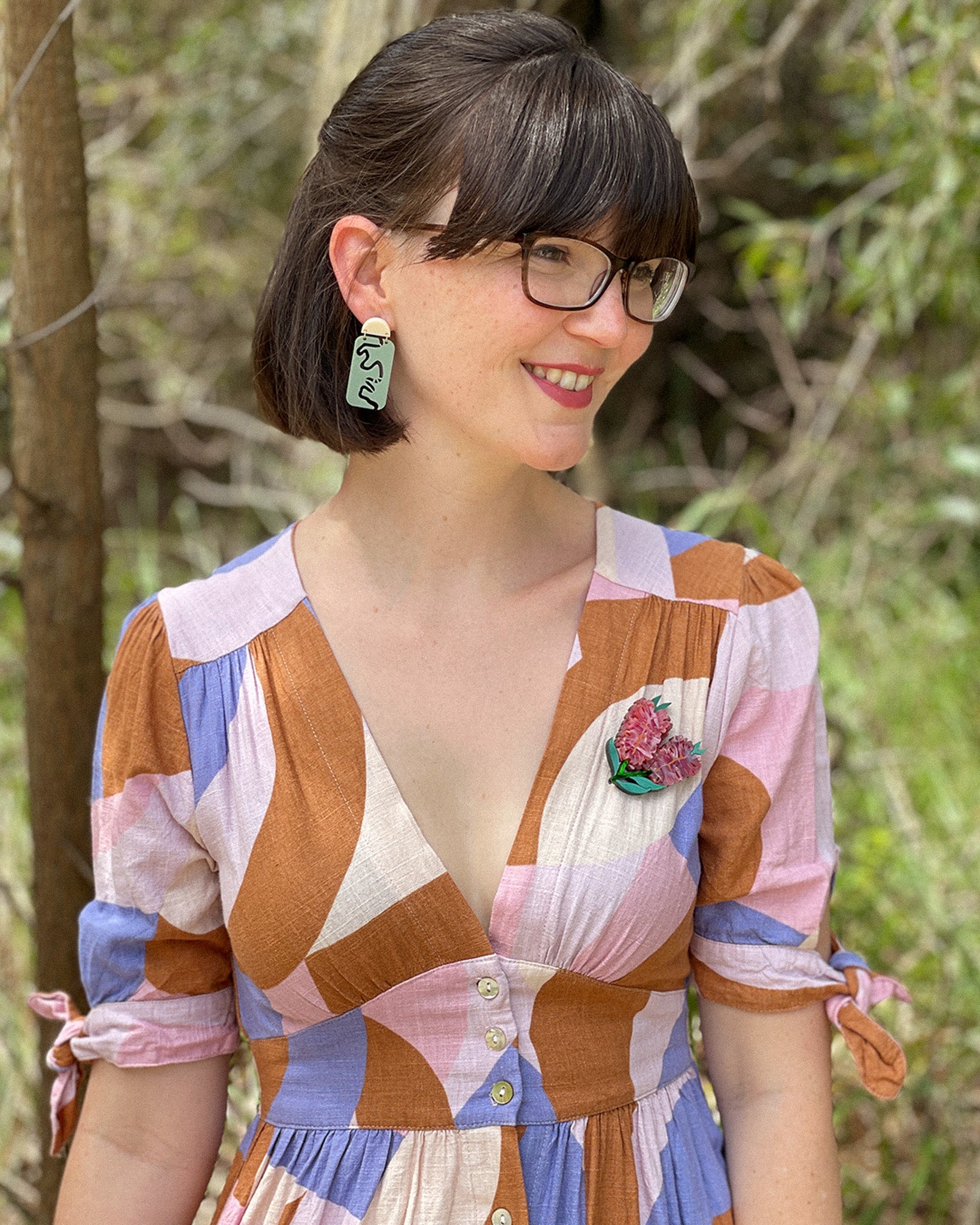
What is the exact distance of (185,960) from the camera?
1277 millimetres

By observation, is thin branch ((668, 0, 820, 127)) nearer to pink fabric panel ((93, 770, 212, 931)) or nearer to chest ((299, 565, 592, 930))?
chest ((299, 565, 592, 930))

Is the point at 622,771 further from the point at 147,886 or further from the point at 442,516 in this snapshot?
the point at 147,886

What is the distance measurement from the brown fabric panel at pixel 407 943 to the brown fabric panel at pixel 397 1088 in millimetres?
60

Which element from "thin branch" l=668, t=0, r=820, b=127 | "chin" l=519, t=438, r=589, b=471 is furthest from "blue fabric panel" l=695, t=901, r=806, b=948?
"thin branch" l=668, t=0, r=820, b=127

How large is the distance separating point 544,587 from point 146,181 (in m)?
3.10

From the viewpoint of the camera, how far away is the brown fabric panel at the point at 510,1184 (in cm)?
116

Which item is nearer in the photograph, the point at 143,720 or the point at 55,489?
the point at 143,720

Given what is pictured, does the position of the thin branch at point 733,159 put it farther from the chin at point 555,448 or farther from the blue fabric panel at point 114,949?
the blue fabric panel at point 114,949

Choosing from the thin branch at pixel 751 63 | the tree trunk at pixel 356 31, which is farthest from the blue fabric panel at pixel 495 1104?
the thin branch at pixel 751 63

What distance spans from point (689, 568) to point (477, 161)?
0.48 metres

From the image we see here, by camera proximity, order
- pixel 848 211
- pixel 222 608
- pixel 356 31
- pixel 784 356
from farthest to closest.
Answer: pixel 784 356, pixel 848 211, pixel 356 31, pixel 222 608

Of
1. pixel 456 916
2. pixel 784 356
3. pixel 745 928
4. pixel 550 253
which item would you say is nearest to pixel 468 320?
pixel 550 253

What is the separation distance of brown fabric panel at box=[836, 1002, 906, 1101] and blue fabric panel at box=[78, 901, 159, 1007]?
710 millimetres

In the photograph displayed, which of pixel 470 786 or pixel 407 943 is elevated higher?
pixel 470 786
